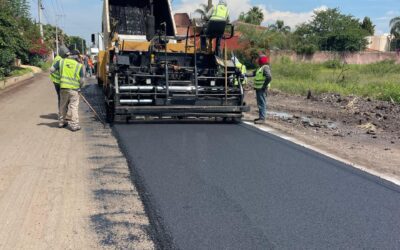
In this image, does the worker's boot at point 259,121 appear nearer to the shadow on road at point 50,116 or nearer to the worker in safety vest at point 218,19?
the worker in safety vest at point 218,19

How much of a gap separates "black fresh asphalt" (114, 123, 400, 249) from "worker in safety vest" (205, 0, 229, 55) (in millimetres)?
3492

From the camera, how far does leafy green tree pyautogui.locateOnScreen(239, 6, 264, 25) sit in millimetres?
74963

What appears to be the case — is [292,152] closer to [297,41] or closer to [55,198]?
[55,198]

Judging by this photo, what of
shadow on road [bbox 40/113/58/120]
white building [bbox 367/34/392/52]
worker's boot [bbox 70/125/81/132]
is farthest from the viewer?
white building [bbox 367/34/392/52]

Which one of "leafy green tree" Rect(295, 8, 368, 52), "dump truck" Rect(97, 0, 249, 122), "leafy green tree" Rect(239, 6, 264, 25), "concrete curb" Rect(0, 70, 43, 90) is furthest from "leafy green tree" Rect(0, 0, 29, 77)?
"leafy green tree" Rect(239, 6, 264, 25)

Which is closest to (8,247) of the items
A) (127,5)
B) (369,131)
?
(369,131)

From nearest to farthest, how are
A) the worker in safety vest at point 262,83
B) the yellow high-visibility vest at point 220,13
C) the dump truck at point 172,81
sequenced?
the dump truck at point 172,81 → the yellow high-visibility vest at point 220,13 → the worker in safety vest at point 262,83

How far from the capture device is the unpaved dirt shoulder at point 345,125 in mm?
7798

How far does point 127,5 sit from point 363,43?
2070 inches

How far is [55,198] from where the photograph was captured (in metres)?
5.05

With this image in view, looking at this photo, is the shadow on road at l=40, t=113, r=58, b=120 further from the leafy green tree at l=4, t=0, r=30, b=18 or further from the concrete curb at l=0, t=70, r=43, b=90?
the leafy green tree at l=4, t=0, r=30, b=18

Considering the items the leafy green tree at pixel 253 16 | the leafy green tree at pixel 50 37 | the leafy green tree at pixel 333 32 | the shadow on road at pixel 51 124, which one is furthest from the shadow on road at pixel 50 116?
the leafy green tree at pixel 253 16

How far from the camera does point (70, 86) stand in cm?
929

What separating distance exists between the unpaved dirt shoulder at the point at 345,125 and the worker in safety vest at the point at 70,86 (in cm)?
427
